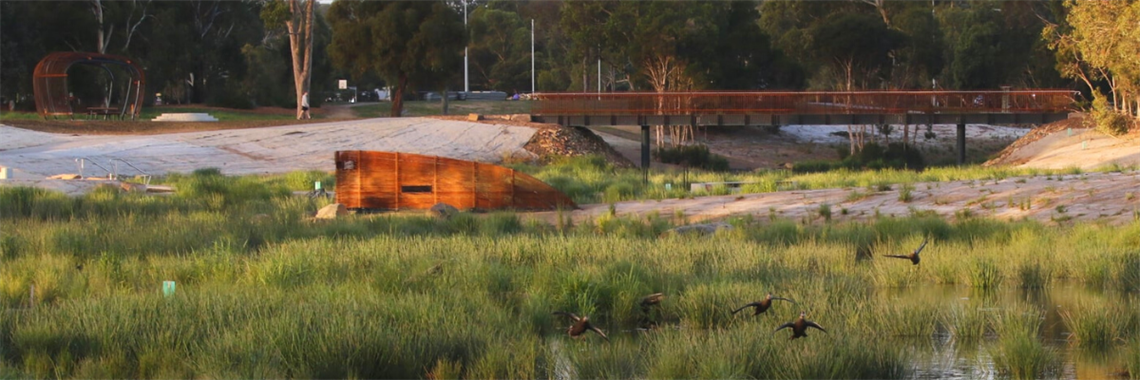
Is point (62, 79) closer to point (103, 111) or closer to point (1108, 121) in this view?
point (103, 111)

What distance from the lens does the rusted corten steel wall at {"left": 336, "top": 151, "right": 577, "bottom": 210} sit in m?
25.5

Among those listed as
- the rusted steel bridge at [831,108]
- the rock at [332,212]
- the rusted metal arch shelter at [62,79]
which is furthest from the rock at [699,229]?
the rusted metal arch shelter at [62,79]

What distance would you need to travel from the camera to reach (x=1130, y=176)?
87.9 ft

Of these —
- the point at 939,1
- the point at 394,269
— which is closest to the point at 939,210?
the point at 394,269

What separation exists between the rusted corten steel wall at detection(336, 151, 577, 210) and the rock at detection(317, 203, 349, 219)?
1189 millimetres

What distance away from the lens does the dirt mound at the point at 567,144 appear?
4944cm

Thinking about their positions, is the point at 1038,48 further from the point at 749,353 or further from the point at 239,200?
the point at 749,353

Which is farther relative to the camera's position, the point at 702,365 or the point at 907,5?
the point at 907,5

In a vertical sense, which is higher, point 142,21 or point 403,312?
point 142,21

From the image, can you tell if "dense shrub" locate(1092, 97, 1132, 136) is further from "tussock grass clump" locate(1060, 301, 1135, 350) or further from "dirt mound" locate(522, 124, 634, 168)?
"tussock grass clump" locate(1060, 301, 1135, 350)

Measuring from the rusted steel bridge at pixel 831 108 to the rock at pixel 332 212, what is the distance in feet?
88.0

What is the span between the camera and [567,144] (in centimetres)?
5031

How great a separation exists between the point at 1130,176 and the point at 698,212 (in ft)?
30.2

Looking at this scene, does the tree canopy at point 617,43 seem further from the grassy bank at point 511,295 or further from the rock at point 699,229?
the grassy bank at point 511,295
